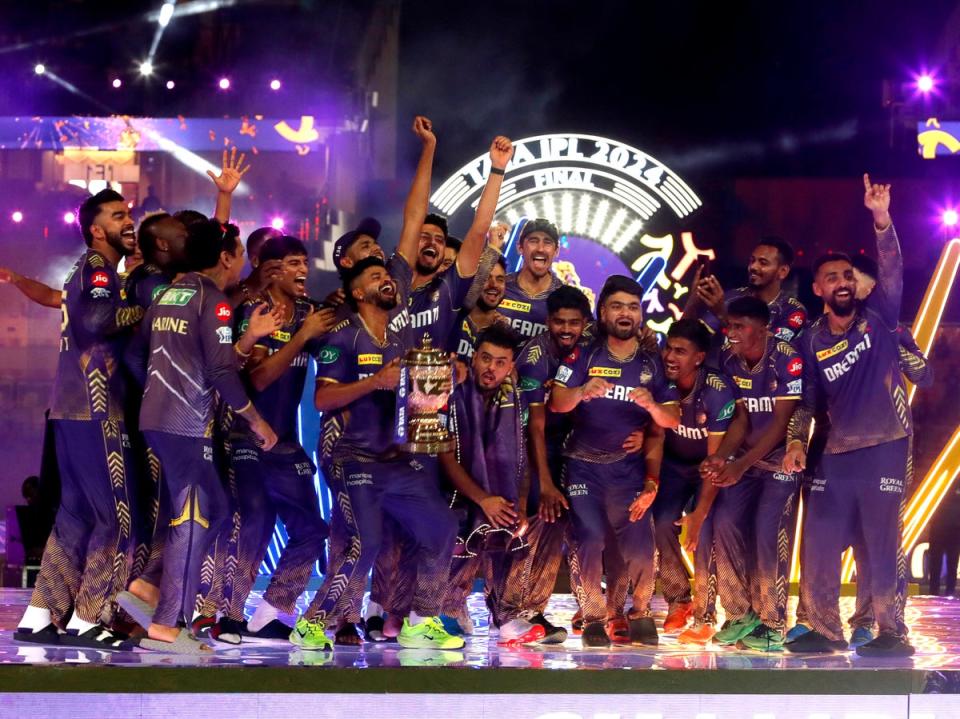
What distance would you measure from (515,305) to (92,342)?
2.15 metres

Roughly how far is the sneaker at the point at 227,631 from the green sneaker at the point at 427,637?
2.31ft

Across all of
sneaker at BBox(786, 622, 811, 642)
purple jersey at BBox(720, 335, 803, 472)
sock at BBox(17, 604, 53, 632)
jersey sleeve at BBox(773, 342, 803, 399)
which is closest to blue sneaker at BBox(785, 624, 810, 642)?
sneaker at BBox(786, 622, 811, 642)

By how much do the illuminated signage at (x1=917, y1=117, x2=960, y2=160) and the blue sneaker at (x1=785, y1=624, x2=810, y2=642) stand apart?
218 inches

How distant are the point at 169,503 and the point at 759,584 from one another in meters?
2.66

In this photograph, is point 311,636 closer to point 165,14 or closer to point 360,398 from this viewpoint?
point 360,398

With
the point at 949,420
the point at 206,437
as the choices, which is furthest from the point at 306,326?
the point at 949,420

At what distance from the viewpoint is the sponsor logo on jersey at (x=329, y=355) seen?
6.16 meters

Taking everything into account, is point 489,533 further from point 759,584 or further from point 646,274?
point 646,274

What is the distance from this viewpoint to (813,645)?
6258 millimetres

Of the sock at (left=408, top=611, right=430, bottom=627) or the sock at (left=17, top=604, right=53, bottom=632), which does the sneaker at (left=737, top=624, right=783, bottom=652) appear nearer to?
the sock at (left=408, top=611, right=430, bottom=627)

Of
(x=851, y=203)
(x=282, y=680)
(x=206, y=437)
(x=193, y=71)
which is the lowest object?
(x=282, y=680)

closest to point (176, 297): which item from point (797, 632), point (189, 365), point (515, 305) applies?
point (189, 365)

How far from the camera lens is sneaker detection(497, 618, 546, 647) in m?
6.39

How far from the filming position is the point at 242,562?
640 centimetres
